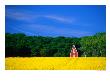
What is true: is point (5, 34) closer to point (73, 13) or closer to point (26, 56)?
point (26, 56)

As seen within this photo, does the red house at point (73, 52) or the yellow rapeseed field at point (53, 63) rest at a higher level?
the red house at point (73, 52)

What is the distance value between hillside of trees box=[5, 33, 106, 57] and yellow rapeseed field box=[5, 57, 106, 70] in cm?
5

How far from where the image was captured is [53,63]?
4.77 meters

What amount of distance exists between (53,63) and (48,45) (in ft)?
0.78

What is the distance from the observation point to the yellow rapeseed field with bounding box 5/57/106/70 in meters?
4.74

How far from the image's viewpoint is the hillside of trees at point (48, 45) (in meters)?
4.76

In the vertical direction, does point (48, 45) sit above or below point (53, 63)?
above

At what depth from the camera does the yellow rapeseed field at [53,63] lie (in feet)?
15.6

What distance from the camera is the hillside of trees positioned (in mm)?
4762

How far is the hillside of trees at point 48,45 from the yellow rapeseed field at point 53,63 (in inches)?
2.0

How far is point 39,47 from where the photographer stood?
4812 mm

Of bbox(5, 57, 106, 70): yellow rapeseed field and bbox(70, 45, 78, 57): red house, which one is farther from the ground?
bbox(70, 45, 78, 57): red house
